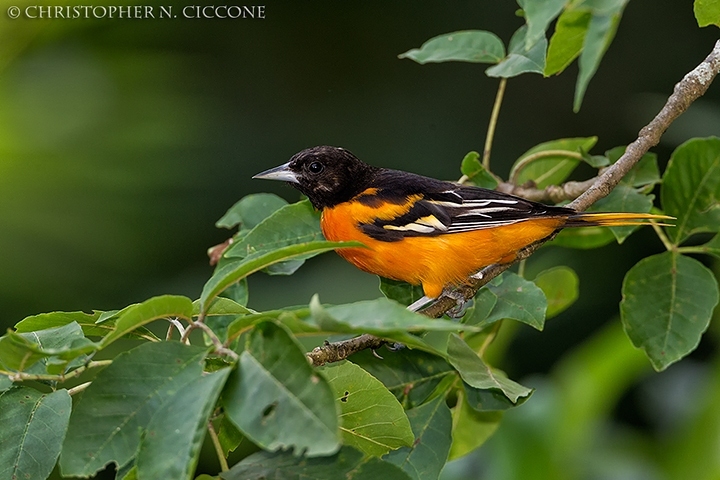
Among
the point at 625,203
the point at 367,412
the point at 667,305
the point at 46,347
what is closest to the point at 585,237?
the point at 625,203

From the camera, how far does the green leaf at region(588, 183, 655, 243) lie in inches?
128

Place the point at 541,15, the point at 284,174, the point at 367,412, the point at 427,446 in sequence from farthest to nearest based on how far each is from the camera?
the point at 284,174 → the point at 427,446 → the point at 367,412 → the point at 541,15

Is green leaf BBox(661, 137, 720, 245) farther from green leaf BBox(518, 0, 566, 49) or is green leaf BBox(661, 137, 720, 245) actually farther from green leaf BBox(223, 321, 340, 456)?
green leaf BBox(223, 321, 340, 456)

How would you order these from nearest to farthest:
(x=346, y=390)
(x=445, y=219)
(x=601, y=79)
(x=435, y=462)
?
(x=346, y=390)
(x=435, y=462)
(x=445, y=219)
(x=601, y=79)

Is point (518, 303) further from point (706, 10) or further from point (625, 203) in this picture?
point (706, 10)

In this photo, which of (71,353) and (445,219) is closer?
(71,353)

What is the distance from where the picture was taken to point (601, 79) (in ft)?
26.3

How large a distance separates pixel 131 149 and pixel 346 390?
268cm

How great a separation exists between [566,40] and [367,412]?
1.39 m

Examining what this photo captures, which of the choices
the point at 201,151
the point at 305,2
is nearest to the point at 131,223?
the point at 201,151

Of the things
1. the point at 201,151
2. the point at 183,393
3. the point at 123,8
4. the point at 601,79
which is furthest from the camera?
the point at 601,79

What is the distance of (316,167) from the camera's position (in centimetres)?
404

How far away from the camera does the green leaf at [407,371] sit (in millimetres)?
2932

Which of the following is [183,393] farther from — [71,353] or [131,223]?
[131,223]
